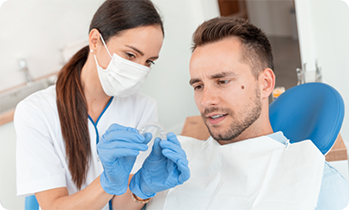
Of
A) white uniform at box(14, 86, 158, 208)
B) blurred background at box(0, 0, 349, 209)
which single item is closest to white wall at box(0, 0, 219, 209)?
blurred background at box(0, 0, 349, 209)

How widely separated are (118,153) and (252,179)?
1.49ft

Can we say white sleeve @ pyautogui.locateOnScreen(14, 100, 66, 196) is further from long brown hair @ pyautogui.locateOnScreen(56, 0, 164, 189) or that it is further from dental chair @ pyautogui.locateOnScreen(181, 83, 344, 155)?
dental chair @ pyautogui.locateOnScreen(181, 83, 344, 155)

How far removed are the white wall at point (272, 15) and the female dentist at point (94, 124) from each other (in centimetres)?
485

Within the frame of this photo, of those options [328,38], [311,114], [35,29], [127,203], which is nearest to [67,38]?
[35,29]

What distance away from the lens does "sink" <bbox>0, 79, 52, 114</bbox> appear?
79.5 inches

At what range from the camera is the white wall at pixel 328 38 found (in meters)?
1.91

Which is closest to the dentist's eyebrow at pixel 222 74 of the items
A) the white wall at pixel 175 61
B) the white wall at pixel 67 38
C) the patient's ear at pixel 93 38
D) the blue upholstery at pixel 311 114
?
the blue upholstery at pixel 311 114

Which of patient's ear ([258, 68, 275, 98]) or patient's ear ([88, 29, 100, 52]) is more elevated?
patient's ear ([88, 29, 100, 52])

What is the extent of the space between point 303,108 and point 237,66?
411 millimetres

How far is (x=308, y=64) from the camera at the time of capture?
7.47ft

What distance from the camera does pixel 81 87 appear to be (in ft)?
4.20

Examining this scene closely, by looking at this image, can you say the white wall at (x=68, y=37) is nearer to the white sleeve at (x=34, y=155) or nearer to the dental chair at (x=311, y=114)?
the white sleeve at (x=34, y=155)

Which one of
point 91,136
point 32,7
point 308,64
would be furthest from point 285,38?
point 91,136

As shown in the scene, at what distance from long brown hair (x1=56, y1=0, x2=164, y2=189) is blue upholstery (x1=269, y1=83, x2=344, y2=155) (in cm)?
67
